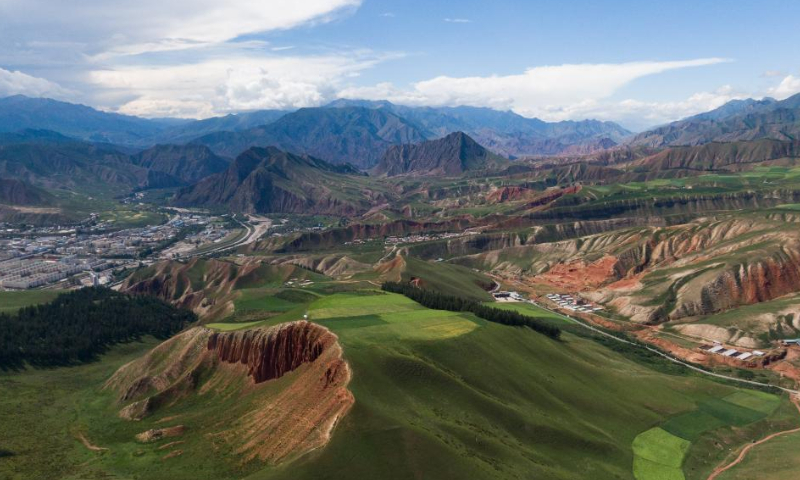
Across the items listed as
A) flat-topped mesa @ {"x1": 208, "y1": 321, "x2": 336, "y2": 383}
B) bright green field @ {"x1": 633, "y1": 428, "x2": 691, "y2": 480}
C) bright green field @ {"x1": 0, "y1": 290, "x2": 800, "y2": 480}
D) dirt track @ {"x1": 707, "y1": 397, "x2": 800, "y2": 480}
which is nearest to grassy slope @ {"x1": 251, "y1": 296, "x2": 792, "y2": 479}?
bright green field @ {"x1": 0, "y1": 290, "x2": 800, "y2": 480}

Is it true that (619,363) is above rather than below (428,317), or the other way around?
below

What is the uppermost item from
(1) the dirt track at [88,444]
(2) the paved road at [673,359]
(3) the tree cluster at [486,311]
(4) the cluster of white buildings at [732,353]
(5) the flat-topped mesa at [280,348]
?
(5) the flat-topped mesa at [280,348]

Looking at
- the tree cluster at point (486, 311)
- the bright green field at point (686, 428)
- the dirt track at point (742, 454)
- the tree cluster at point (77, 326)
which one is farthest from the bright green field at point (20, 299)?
the dirt track at point (742, 454)

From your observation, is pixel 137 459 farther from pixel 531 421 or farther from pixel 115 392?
pixel 531 421

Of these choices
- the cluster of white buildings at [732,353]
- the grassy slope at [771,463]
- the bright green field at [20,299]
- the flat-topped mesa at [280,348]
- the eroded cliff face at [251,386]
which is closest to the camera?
the eroded cliff face at [251,386]

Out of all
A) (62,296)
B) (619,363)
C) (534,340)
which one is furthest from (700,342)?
(62,296)

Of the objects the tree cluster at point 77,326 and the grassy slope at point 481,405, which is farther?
the tree cluster at point 77,326

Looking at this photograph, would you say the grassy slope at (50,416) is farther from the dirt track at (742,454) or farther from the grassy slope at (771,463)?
the grassy slope at (771,463)
